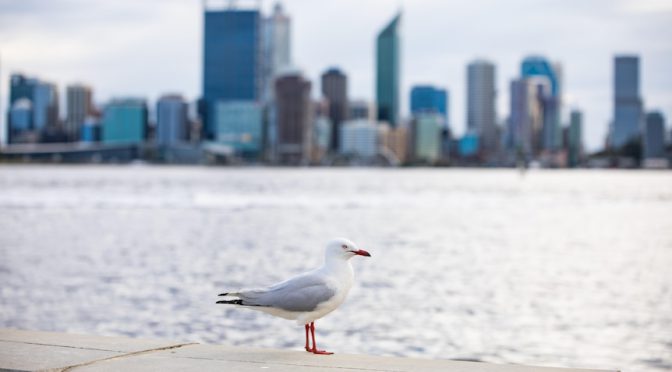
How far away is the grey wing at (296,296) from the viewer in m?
7.39

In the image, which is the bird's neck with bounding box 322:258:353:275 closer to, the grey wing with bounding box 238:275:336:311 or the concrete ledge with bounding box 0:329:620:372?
the grey wing with bounding box 238:275:336:311

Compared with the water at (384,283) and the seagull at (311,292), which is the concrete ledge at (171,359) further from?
the water at (384,283)

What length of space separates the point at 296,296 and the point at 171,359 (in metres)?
1.06

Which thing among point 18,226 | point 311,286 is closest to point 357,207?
point 18,226

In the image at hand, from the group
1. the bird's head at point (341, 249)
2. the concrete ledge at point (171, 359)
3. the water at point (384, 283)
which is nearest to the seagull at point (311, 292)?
the bird's head at point (341, 249)

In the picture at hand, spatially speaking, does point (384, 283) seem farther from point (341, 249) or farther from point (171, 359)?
point (171, 359)

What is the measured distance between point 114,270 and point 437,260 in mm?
10203

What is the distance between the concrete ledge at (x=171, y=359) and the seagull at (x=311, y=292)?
0.33 metres

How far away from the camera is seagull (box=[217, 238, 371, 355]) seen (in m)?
7.39

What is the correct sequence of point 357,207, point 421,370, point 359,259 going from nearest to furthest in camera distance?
1. point 421,370
2. point 359,259
3. point 357,207

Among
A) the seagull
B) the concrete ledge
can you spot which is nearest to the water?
the seagull

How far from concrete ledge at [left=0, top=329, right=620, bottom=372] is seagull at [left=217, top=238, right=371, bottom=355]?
0.33 metres

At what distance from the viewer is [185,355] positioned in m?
7.01

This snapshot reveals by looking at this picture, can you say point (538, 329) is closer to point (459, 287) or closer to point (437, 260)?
point (459, 287)
